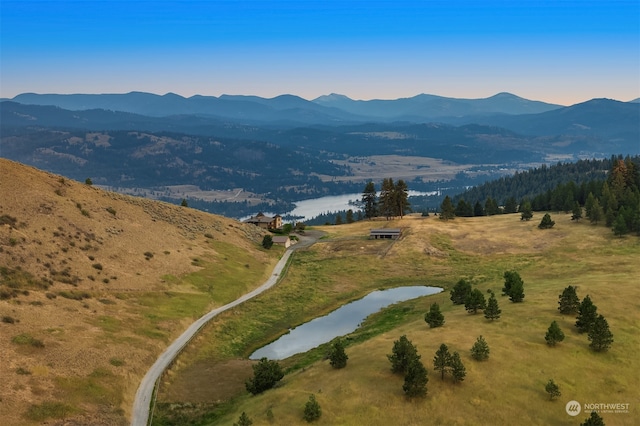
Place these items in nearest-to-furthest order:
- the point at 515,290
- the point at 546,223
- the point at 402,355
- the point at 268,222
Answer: the point at 402,355 → the point at 515,290 → the point at 546,223 → the point at 268,222

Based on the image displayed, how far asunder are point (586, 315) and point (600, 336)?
4818 mm

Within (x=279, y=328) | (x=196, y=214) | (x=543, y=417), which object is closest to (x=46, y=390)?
(x=279, y=328)

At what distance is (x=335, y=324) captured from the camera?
8325cm

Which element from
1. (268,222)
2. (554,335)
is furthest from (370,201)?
(554,335)

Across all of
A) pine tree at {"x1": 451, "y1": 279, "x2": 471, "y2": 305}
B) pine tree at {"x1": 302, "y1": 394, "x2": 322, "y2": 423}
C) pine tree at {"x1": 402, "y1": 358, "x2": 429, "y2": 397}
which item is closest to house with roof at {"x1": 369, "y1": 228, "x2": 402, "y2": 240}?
pine tree at {"x1": 451, "y1": 279, "x2": 471, "y2": 305}

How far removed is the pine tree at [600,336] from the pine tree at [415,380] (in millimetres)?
19653

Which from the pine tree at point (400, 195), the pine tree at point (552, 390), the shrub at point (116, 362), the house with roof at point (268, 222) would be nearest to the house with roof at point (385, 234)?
the pine tree at point (400, 195)

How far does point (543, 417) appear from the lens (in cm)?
3881

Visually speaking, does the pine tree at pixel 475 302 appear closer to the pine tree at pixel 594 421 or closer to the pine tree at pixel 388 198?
the pine tree at pixel 594 421

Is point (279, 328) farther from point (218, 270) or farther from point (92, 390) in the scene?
point (92, 390)

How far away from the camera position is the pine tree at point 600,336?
47875 mm

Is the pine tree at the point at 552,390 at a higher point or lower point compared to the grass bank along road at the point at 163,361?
higher

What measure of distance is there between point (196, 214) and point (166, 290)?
164 ft

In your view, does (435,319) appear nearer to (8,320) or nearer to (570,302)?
(570,302)
